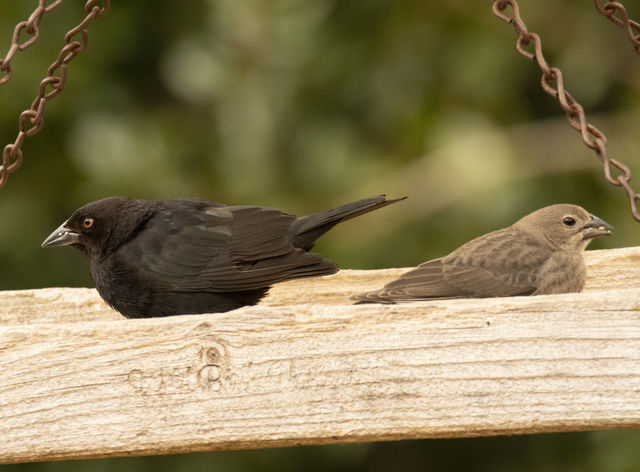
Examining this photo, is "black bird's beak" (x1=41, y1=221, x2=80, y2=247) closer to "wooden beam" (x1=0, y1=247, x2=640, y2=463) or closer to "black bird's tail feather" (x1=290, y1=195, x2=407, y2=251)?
"black bird's tail feather" (x1=290, y1=195, x2=407, y2=251)

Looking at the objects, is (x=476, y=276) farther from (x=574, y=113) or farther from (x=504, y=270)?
(x=574, y=113)

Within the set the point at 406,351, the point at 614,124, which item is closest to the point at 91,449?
the point at 406,351

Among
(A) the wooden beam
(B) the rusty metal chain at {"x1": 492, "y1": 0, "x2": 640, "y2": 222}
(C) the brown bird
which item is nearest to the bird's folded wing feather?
(C) the brown bird

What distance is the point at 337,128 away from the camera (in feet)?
19.8

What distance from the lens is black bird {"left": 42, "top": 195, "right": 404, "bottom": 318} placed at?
333 cm

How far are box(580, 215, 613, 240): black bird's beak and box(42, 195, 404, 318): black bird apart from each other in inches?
32.7

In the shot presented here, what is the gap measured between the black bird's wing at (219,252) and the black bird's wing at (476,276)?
261 mm

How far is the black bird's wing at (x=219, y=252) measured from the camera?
330 centimetres

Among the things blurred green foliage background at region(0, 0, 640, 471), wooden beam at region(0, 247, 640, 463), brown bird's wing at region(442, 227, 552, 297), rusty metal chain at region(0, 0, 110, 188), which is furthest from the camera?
blurred green foliage background at region(0, 0, 640, 471)

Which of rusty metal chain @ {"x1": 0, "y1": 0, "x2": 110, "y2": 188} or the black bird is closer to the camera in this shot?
rusty metal chain @ {"x1": 0, "y1": 0, "x2": 110, "y2": 188}

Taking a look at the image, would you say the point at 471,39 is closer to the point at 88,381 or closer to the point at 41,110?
the point at 41,110

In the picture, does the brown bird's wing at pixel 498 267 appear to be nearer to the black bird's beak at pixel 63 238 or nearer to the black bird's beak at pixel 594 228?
the black bird's beak at pixel 594 228

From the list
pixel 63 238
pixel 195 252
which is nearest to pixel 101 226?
pixel 63 238

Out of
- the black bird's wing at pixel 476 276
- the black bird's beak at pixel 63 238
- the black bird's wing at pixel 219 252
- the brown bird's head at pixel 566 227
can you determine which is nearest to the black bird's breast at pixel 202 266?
the black bird's wing at pixel 219 252
